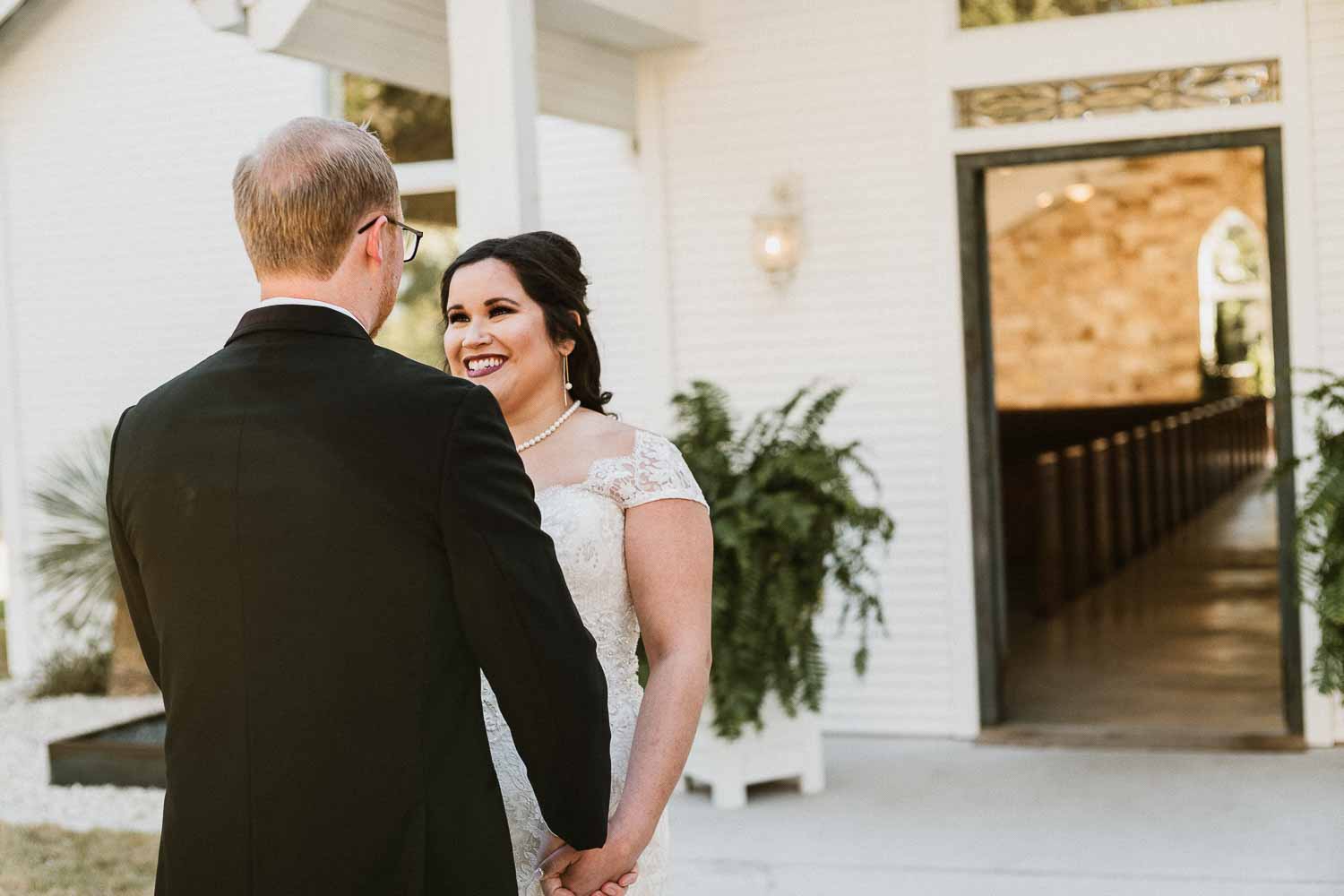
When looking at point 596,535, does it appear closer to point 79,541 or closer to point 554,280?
point 554,280

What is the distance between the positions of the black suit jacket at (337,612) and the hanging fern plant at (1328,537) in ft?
12.7

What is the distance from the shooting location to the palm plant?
298 inches

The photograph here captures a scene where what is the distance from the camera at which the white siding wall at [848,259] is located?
619 centimetres

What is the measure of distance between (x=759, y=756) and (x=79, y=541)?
4063mm

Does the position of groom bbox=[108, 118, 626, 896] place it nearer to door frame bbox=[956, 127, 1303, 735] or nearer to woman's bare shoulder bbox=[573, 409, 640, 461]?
woman's bare shoulder bbox=[573, 409, 640, 461]

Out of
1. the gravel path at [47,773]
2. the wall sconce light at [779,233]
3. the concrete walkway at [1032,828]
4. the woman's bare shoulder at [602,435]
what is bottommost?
the concrete walkway at [1032,828]

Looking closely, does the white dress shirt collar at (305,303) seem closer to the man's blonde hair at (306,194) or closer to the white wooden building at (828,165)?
the man's blonde hair at (306,194)

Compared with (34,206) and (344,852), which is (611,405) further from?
(344,852)

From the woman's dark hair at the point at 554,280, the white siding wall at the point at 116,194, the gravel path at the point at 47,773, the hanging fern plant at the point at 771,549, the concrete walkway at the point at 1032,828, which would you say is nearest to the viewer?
the woman's dark hair at the point at 554,280

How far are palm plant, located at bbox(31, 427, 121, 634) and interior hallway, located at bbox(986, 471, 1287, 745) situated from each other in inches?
173

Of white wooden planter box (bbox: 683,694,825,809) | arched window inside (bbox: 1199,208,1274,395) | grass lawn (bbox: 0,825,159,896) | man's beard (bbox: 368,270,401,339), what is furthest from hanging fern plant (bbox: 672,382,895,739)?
arched window inside (bbox: 1199,208,1274,395)

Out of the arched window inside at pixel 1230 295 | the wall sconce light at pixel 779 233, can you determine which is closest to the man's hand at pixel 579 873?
the wall sconce light at pixel 779 233

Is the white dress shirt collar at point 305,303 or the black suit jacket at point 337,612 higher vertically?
the white dress shirt collar at point 305,303

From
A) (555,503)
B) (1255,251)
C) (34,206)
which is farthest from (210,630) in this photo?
(1255,251)
